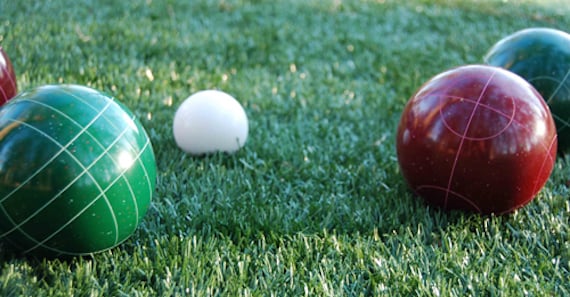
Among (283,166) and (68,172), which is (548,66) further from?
(68,172)

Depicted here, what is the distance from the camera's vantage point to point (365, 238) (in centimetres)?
320

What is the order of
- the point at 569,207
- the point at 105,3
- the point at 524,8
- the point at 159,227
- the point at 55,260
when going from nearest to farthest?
1. the point at 55,260
2. the point at 159,227
3. the point at 569,207
4. the point at 105,3
5. the point at 524,8

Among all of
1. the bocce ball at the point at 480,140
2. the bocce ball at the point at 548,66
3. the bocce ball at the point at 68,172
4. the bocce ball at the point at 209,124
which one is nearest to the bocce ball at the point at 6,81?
the bocce ball at the point at 68,172

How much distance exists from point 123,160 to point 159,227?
0.58 metres

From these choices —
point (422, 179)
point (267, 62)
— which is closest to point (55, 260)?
point (422, 179)

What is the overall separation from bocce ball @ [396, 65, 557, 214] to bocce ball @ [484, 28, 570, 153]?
767mm

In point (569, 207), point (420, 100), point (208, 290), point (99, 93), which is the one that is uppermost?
point (99, 93)

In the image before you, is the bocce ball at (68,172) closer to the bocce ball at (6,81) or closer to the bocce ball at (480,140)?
the bocce ball at (6,81)

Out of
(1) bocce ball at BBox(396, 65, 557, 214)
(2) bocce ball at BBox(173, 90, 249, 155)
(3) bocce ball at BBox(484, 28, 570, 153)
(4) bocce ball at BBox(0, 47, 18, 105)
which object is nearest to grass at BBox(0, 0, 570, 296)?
(2) bocce ball at BBox(173, 90, 249, 155)

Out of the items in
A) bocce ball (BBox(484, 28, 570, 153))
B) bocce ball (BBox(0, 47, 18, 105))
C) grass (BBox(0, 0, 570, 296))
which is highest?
bocce ball (BBox(0, 47, 18, 105))

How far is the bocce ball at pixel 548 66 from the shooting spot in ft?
13.0

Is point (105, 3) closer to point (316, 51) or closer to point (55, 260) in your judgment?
point (316, 51)

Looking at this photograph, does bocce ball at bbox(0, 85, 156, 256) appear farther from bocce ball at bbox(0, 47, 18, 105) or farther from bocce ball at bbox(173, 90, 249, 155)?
bocce ball at bbox(173, 90, 249, 155)

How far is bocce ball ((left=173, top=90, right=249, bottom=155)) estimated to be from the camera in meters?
4.03
